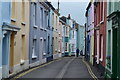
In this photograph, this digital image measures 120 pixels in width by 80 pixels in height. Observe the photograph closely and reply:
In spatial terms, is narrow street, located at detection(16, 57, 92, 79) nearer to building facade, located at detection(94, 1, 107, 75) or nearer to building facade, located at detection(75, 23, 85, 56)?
building facade, located at detection(94, 1, 107, 75)

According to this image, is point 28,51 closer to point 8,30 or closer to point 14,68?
point 14,68

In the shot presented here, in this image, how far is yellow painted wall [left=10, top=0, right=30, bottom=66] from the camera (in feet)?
59.4

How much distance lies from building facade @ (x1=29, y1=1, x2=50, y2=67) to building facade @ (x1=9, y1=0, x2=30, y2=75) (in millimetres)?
1741

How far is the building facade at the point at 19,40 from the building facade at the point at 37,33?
1.74m

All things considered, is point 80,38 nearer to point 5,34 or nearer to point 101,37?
point 101,37

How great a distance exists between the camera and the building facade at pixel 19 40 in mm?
17672

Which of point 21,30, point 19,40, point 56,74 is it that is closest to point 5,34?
point 19,40

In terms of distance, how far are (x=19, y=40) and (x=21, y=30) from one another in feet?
3.44

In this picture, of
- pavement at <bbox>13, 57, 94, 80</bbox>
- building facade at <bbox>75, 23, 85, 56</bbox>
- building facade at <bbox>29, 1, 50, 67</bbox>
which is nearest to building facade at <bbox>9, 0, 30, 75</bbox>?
pavement at <bbox>13, 57, 94, 80</bbox>

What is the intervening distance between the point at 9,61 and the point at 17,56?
5.43ft

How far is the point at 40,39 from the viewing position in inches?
1138

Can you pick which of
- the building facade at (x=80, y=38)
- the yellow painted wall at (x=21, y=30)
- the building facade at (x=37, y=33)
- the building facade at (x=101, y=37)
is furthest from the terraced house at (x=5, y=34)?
the building facade at (x=80, y=38)

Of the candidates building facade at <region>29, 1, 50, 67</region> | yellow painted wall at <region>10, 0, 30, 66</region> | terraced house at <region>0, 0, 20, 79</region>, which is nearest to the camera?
terraced house at <region>0, 0, 20, 79</region>

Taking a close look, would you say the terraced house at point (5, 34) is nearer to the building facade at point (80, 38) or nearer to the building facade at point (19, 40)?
the building facade at point (19, 40)
